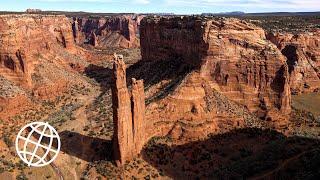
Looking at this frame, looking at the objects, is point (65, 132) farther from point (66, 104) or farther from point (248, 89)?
point (248, 89)

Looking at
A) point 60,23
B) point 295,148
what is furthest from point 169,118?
point 60,23

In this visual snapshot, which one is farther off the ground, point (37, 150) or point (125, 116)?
point (125, 116)

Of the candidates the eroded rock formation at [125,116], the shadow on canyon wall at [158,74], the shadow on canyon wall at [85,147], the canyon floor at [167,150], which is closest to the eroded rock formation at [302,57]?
the canyon floor at [167,150]

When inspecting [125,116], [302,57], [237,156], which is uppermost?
[125,116]

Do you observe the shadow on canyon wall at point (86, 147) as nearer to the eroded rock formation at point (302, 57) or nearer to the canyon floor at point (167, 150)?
the canyon floor at point (167, 150)

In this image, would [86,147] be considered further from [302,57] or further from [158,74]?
[302,57]

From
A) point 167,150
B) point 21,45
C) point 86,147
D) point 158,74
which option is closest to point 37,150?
point 86,147

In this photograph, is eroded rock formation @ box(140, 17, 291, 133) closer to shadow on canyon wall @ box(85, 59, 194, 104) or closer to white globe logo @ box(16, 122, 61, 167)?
shadow on canyon wall @ box(85, 59, 194, 104)
